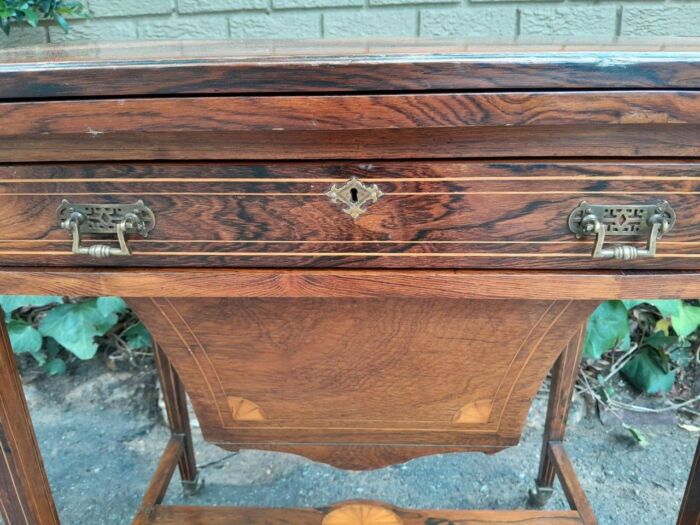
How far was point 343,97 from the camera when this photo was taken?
655 mm

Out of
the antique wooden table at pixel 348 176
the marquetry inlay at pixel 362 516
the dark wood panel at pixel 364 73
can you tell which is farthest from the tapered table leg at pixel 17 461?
the marquetry inlay at pixel 362 516

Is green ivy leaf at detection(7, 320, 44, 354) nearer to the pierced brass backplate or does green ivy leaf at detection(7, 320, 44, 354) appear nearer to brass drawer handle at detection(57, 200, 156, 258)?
brass drawer handle at detection(57, 200, 156, 258)

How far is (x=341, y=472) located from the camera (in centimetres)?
173

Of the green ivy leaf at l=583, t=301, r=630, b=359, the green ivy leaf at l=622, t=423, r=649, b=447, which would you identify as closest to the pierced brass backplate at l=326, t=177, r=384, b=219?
the green ivy leaf at l=583, t=301, r=630, b=359

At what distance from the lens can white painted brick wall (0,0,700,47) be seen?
1.59 metres

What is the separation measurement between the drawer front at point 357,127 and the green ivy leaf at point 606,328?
3.89ft

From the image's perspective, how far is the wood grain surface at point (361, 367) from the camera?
104 centimetres

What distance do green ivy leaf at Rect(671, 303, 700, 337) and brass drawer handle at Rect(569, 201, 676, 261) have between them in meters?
1.17

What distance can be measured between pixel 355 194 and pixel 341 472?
1.25 metres

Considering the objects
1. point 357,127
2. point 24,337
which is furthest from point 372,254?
point 24,337

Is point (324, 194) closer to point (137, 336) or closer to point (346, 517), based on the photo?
point (346, 517)

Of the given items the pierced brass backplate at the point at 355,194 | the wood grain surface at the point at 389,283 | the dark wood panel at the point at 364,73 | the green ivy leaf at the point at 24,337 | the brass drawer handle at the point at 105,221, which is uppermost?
the dark wood panel at the point at 364,73

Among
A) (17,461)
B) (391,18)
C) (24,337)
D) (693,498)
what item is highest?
(391,18)

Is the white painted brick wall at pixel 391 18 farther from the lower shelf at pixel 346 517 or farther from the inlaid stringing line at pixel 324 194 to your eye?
the lower shelf at pixel 346 517
